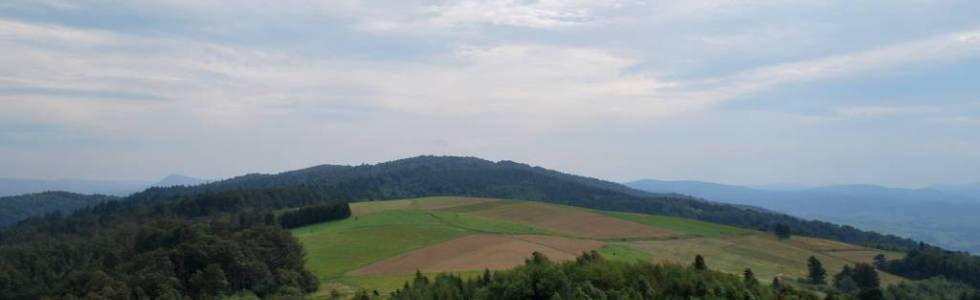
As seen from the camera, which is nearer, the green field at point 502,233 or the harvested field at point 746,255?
the green field at point 502,233

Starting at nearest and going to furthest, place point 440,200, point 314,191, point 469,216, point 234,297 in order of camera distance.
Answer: point 234,297 → point 469,216 → point 440,200 → point 314,191

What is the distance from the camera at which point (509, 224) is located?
105m

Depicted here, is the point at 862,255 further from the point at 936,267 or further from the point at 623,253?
the point at 623,253

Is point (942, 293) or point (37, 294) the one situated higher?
point (942, 293)

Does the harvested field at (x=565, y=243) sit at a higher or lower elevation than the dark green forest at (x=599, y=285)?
higher

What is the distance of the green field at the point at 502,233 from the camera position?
257 feet

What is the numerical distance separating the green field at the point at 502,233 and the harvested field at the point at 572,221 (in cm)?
55

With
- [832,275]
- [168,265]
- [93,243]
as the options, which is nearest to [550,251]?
[832,275]

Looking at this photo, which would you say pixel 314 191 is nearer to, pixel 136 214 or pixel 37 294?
pixel 136 214

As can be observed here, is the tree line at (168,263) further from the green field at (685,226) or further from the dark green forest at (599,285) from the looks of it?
the green field at (685,226)

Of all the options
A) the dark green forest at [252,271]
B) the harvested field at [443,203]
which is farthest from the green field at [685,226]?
the harvested field at [443,203]

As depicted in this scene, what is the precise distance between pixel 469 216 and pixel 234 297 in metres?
53.4

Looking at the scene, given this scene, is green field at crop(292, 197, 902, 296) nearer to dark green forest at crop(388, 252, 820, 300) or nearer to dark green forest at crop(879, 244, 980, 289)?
dark green forest at crop(879, 244, 980, 289)

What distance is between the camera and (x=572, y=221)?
361ft
